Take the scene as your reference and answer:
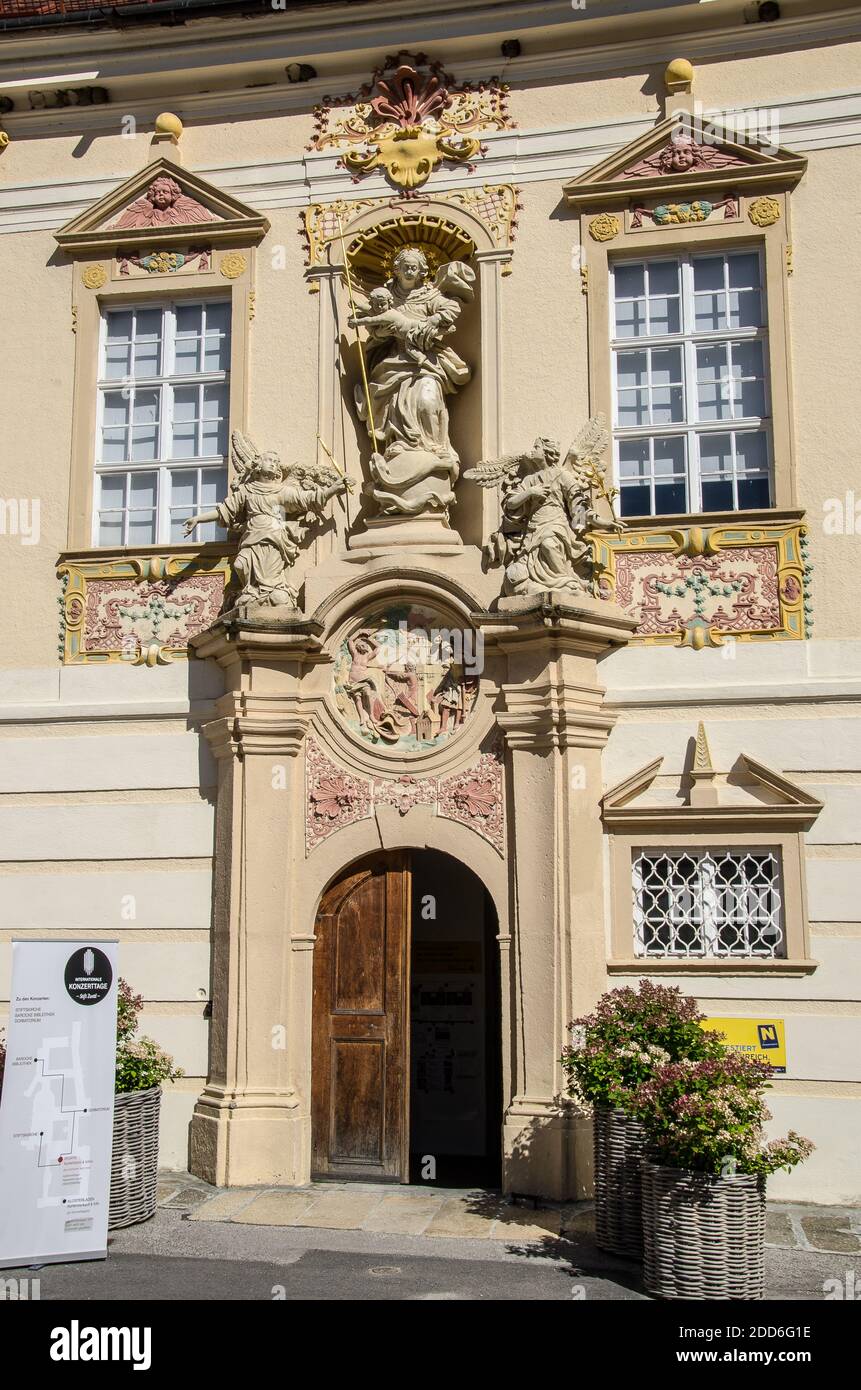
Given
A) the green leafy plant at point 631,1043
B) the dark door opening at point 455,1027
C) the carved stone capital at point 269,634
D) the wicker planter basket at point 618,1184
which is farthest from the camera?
the dark door opening at point 455,1027

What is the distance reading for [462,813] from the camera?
9.69 meters

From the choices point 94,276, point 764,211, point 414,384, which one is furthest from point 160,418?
point 764,211

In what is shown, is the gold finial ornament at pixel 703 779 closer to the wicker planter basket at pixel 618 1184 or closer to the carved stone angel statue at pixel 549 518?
the carved stone angel statue at pixel 549 518

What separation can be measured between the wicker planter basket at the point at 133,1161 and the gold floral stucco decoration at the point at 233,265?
6048mm

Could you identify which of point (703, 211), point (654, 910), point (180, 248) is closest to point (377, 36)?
point (180, 248)

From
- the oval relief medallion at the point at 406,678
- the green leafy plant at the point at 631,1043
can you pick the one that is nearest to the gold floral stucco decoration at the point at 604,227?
the oval relief medallion at the point at 406,678

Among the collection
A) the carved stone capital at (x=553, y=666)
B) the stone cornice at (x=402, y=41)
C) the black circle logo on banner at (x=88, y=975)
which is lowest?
the black circle logo on banner at (x=88, y=975)

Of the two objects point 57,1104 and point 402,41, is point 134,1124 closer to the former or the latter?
point 57,1104

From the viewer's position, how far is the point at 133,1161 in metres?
8.52

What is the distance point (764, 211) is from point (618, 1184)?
668 centimetres

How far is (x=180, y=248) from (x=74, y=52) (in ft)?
6.14

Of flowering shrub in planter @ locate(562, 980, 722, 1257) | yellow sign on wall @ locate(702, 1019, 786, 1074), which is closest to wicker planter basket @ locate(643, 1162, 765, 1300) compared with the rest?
flowering shrub in planter @ locate(562, 980, 722, 1257)

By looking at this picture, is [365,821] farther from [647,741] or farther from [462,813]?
[647,741]

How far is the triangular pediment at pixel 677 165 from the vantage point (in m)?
10.2
